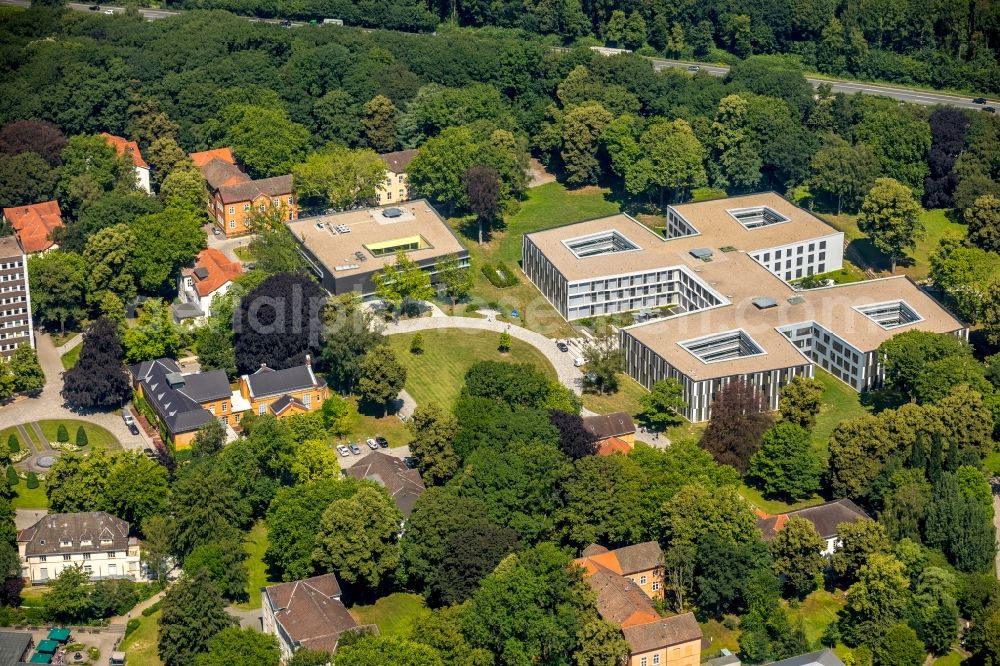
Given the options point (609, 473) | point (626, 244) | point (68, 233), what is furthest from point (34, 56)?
point (609, 473)

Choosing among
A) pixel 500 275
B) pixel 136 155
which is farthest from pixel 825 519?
pixel 136 155

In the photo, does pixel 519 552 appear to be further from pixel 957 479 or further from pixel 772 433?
pixel 957 479

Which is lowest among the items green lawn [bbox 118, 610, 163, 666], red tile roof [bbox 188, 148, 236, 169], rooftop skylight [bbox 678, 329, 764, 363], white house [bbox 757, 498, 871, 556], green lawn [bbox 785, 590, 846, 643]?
green lawn [bbox 785, 590, 846, 643]

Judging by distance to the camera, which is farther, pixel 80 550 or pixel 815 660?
pixel 80 550

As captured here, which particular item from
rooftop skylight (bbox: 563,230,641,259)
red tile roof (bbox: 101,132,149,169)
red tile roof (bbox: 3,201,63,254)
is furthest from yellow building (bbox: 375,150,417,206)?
red tile roof (bbox: 3,201,63,254)

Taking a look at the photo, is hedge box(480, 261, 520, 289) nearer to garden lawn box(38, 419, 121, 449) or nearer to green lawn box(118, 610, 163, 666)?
garden lawn box(38, 419, 121, 449)

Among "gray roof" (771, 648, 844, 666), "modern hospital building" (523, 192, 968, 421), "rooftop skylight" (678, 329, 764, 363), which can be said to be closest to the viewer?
"gray roof" (771, 648, 844, 666)

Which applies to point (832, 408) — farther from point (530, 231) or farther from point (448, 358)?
point (530, 231)
